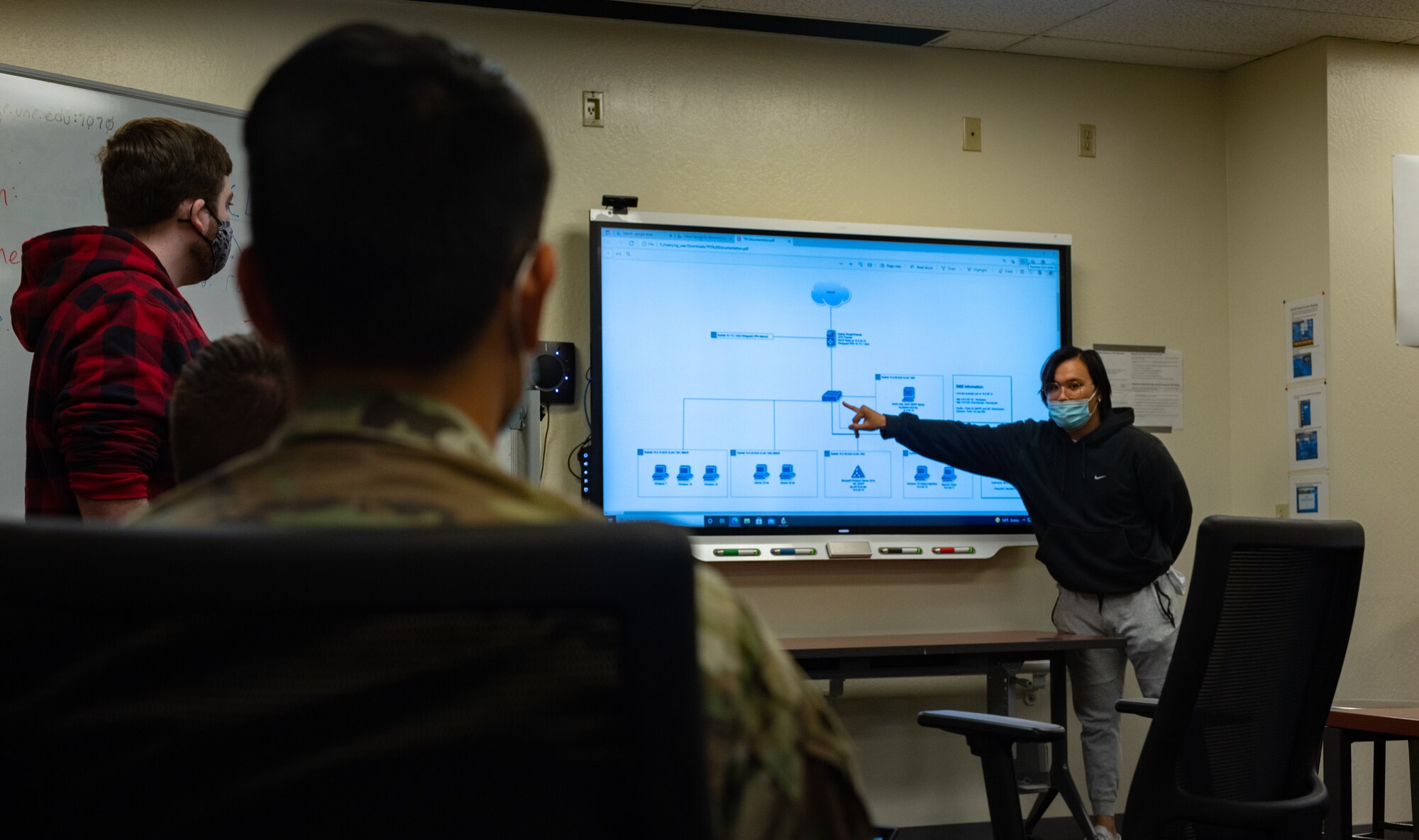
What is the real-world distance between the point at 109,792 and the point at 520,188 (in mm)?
344

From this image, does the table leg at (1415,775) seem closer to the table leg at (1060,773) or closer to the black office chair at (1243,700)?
the black office chair at (1243,700)

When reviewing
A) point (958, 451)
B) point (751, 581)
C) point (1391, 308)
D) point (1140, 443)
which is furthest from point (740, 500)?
point (1391, 308)

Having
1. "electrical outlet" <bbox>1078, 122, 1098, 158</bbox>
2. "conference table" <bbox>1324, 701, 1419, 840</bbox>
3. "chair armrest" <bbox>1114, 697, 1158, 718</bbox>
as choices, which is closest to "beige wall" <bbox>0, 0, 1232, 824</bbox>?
"electrical outlet" <bbox>1078, 122, 1098, 158</bbox>

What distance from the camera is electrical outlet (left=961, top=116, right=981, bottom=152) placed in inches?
174

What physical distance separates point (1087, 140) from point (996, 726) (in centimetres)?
325

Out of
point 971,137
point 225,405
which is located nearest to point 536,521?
point 225,405

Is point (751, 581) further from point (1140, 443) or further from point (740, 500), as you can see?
point (1140, 443)

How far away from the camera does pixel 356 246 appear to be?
625mm

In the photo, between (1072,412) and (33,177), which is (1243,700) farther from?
(33,177)

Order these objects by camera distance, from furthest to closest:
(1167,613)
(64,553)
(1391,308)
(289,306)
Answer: (1391,308) → (1167,613) → (289,306) → (64,553)

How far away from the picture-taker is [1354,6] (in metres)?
4.02

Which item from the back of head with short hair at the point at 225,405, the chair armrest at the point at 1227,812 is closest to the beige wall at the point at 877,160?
the chair armrest at the point at 1227,812

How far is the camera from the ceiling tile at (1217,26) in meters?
4.06

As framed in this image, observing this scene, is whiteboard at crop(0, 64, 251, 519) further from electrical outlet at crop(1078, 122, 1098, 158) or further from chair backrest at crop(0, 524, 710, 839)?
electrical outlet at crop(1078, 122, 1098, 158)
